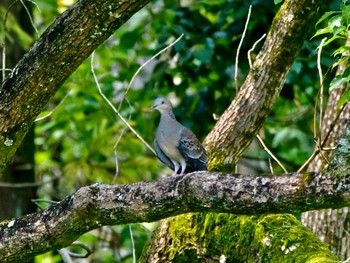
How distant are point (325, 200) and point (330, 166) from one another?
0.45ft

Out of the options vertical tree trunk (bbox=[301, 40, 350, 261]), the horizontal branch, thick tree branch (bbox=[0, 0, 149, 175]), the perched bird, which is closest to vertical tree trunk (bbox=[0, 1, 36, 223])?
the perched bird

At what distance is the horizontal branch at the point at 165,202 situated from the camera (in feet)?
11.0

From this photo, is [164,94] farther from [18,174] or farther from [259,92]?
[259,92]

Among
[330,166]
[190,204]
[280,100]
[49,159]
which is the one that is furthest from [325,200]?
[49,159]

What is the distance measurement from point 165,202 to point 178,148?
1.82 m

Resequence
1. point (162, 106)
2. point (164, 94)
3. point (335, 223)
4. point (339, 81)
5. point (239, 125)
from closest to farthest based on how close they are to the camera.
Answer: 1. point (339, 81)
2. point (239, 125)
3. point (162, 106)
4. point (335, 223)
5. point (164, 94)

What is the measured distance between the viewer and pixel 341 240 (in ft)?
20.7

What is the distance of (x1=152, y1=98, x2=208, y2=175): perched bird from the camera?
5285 millimetres

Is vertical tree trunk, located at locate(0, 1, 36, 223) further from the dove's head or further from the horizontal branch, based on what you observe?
the horizontal branch

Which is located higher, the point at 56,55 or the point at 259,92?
the point at 56,55

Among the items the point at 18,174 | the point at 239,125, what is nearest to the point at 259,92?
the point at 239,125

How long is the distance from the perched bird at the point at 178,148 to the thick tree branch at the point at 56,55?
1.35 meters

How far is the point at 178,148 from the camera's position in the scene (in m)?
5.54

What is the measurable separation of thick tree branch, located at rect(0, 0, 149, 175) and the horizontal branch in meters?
0.52
